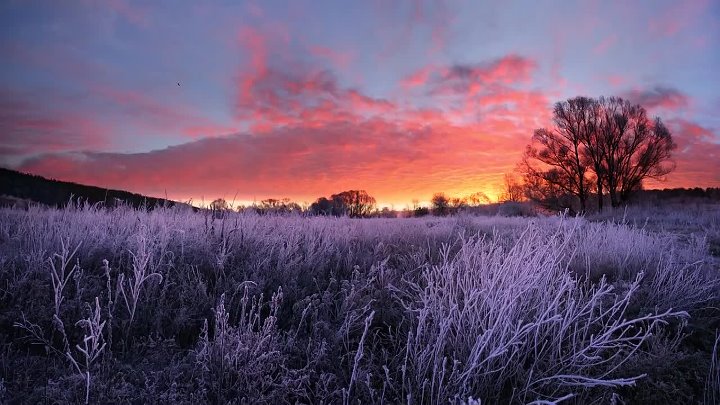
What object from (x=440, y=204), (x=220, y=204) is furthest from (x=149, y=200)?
(x=440, y=204)

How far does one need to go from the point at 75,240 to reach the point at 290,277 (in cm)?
259

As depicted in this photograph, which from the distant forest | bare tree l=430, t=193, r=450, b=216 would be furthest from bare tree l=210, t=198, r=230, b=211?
bare tree l=430, t=193, r=450, b=216

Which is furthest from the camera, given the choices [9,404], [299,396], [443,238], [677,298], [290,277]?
[443,238]

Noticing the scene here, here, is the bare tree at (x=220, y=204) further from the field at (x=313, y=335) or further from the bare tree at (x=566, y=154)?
the bare tree at (x=566, y=154)

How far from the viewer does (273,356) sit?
304cm

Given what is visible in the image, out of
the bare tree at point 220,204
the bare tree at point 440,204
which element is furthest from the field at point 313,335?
the bare tree at point 440,204

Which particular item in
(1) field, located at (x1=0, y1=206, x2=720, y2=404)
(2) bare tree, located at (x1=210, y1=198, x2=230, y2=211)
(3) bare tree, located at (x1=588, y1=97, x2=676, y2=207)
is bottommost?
(1) field, located at (x1=0, y1=206, x2=720, y2=404)

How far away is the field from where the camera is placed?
2762 mm

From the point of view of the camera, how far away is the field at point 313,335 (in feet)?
9.06

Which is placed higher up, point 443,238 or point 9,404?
point 443,238

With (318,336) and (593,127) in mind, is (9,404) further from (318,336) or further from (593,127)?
(593,127)

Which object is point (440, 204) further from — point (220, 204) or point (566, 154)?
point (220, 204)

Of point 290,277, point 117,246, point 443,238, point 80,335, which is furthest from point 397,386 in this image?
point 443,238

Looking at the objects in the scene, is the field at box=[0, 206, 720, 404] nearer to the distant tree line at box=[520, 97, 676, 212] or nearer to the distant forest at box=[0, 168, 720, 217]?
the distant forest at box=[0, 168, 720, 217]
